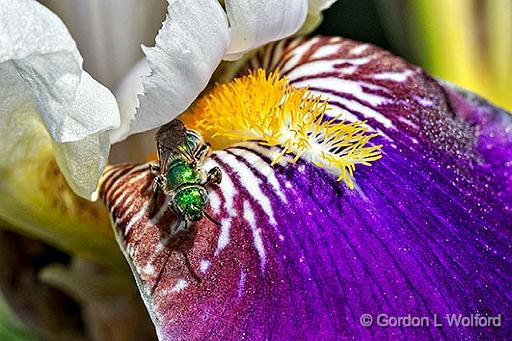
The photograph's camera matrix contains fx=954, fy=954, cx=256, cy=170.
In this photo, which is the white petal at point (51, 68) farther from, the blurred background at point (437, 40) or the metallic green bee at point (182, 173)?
the blurred background at point (437, 40)

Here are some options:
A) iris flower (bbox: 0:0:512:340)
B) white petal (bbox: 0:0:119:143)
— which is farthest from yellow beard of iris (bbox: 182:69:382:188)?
white petal (bbox: 0:0:119:143)

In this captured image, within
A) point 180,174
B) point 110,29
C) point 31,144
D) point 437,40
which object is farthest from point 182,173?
point 437,40

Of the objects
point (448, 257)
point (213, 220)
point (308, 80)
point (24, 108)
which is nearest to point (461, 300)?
point (448, 257)

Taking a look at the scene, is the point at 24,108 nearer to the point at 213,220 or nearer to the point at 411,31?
the point at 213,220

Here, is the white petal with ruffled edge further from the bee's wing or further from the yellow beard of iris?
the yellow beard of iris

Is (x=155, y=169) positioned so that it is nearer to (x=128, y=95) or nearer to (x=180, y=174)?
(x=180, y=174)
